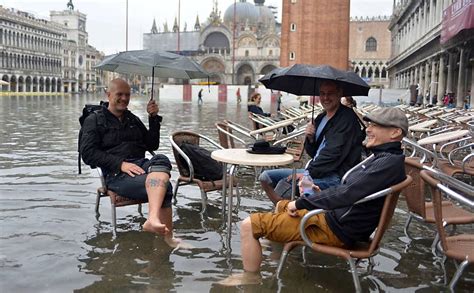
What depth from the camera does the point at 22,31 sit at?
101125 mm

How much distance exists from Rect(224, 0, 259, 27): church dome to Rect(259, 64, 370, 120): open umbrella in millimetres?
101794

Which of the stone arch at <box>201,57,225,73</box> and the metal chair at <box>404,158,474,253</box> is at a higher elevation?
the stone arch at <box>201,57,225,73</box>

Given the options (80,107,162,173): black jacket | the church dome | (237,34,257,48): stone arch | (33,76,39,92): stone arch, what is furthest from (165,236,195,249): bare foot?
(33,76,39,92): stone arch

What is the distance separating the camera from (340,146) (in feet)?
13.6

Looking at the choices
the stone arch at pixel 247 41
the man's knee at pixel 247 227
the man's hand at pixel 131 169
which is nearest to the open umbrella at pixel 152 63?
the man's hand at pixel 131 169

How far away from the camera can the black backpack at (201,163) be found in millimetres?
5406

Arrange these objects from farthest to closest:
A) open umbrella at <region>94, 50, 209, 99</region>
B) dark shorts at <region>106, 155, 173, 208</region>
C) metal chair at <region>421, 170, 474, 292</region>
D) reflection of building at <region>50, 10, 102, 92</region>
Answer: reflection of building at <region>50, 10, 102, 92</region>
open umbrella at <region>94, 50, 209, 99</region>
dark shorts at <region>106, 155, 173, 208</region>
metal chair at <region>421, 170, 474, 292</region>

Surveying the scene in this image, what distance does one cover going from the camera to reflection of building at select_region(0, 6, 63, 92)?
310ft

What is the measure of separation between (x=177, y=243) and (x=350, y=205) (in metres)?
1.95

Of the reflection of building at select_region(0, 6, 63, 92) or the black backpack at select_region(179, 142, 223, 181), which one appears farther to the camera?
the reflection of building at select_region(0, 6, 63, 92)

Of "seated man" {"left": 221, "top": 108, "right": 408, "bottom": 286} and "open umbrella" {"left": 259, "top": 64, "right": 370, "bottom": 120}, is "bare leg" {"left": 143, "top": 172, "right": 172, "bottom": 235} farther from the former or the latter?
"open umbrella" {"left": 259, "top": 64, "right": 370, "bottom": 120}

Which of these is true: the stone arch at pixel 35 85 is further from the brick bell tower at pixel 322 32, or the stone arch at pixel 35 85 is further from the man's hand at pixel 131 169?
the man's hand at pixel 131 169

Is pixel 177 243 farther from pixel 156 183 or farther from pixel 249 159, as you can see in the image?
pixel 249 159

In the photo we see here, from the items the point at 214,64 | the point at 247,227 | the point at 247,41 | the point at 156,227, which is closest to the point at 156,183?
the point at 156,227
